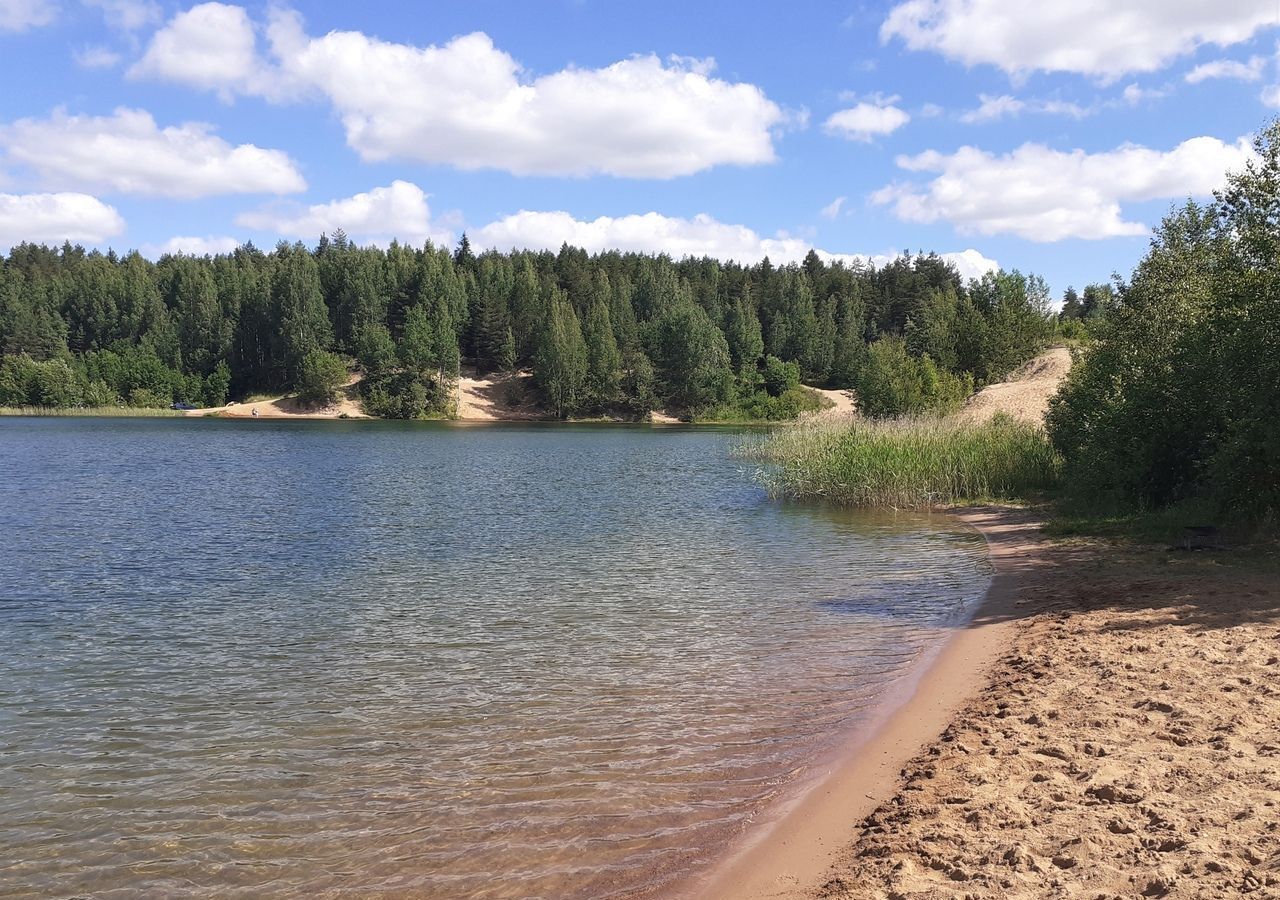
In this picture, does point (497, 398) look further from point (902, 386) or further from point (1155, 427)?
point (1155, 427)

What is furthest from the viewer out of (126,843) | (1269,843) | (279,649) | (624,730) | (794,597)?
(794,597)

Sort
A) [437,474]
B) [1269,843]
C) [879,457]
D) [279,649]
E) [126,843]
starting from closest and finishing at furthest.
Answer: [1269,843] → [126,843] → [279,649] → [879,457] → [437,474]

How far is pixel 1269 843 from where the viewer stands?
5375 millimetres

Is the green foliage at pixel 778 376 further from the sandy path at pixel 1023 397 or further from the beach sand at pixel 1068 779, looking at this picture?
the beach sand at pixel 1068 779

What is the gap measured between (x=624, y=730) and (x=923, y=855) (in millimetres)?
3868

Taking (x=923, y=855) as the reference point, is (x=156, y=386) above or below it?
above

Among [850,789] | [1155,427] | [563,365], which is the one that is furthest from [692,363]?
[850,789]

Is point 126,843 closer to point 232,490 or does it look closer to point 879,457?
point 879,457

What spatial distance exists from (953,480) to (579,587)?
16726 millimetres

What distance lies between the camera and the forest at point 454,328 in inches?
4528

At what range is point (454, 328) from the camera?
125125 mm

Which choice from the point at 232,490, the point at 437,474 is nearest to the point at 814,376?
the point at 437,474

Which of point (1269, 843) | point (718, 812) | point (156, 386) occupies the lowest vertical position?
point (718, 812)

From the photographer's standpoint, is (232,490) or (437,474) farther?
(437,474)
